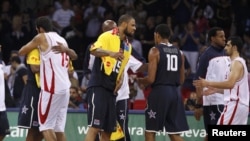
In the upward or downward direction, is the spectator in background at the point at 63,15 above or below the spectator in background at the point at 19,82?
above

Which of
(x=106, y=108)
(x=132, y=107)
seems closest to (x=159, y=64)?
(x=106, y=108)

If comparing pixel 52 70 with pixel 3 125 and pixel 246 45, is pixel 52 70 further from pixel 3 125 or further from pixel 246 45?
A: pixel 246 45

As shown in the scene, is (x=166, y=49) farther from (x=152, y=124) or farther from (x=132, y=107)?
(x=132, y=107)

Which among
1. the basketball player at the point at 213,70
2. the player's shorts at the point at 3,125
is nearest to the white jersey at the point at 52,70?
the player's shorts at the point at 3,125

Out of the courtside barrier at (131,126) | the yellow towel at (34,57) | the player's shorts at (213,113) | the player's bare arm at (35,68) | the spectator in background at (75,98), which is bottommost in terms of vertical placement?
the courtside barrier at (131,126)

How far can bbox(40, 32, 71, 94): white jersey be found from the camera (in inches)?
648

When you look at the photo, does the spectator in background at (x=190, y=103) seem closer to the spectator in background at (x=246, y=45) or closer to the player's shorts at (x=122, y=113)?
the player's shorts at (x=122, y=113)

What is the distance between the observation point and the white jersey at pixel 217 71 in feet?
57.8

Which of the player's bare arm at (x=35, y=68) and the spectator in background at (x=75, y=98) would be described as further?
the spectator in background at (x=75, y=98)

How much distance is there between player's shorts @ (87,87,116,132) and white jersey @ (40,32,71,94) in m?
0.53

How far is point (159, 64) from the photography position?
55.8 ft

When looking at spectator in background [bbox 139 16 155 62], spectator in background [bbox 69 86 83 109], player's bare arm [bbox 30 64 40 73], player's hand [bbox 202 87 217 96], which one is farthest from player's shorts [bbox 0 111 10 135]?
spectator in background [bbox 139 16 155 62]

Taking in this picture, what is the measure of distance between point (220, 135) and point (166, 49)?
3.49 metres

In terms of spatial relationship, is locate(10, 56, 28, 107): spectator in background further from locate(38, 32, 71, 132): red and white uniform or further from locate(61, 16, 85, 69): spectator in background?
locate(38, 32, 71, 132): red and white uniform
